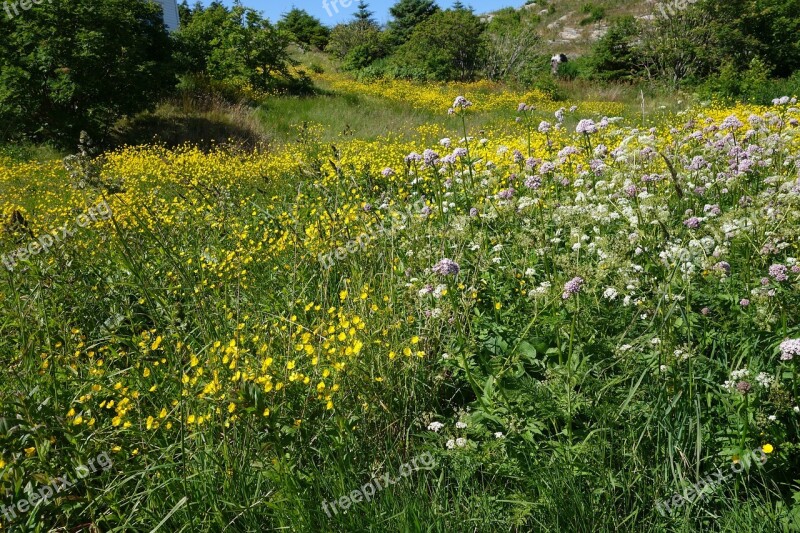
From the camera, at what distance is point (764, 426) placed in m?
2.02

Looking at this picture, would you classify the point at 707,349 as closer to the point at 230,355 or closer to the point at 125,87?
the point at 230,355

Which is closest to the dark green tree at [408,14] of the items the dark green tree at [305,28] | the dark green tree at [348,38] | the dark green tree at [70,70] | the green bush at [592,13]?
the dark green tree at [348,38]

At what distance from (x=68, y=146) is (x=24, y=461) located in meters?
10.8

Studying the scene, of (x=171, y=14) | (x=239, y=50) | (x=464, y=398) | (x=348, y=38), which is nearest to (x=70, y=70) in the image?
(x=239, y=50)

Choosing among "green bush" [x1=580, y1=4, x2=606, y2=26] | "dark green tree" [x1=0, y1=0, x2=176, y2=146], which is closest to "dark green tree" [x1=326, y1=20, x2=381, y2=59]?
"green bush" [x1=580, y1=4, x2=606, y2=26]

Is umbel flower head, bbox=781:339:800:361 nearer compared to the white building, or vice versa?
umbel flower head, bbox=781:339:800:361

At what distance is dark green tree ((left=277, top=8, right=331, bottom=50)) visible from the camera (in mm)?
37469

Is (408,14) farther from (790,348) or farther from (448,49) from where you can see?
(790,348)

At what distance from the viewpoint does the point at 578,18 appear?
40562mm

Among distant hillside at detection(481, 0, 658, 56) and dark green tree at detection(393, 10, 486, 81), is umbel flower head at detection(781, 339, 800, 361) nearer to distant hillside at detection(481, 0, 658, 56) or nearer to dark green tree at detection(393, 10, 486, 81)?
dark green tree at detection(393, 10, 486, 81)

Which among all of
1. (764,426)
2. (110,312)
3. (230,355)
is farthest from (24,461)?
(764,426)

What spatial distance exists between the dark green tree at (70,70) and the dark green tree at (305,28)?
27.6m

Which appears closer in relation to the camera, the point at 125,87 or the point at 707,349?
the point at 707,349

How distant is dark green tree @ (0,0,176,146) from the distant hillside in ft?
101
